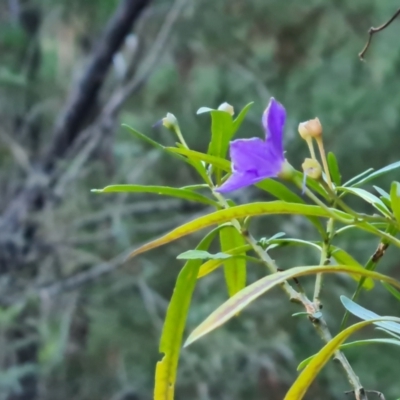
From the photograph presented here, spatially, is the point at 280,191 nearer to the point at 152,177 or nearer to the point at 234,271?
the point at 234,271

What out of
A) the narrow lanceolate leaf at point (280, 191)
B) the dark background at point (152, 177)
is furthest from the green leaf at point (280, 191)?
the dark background at point (152, 177)

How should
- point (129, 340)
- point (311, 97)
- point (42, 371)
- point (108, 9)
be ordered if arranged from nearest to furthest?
point (108, 9), point (42, 371), point (311, 97), point (129, 340)

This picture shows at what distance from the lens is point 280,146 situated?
0.98ft

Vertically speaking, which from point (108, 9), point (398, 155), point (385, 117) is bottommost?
point (398, 155)

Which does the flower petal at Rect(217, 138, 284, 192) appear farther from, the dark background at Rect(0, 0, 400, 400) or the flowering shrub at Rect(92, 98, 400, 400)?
the dark background at Rect(0, 0, 400, 400)

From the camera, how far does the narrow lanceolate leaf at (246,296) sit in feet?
0.87

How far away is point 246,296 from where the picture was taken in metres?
0.28

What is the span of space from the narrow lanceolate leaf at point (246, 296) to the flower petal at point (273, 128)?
0.05 meters

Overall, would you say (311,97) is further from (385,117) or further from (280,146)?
(280,146)

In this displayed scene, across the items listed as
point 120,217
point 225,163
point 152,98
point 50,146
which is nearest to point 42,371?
point 120,217

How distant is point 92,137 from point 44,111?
1.35ft

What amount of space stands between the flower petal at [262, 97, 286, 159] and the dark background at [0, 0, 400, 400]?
1.52 metres

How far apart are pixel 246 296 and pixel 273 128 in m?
0.08

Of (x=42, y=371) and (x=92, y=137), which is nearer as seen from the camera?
(x=92, y=137)
